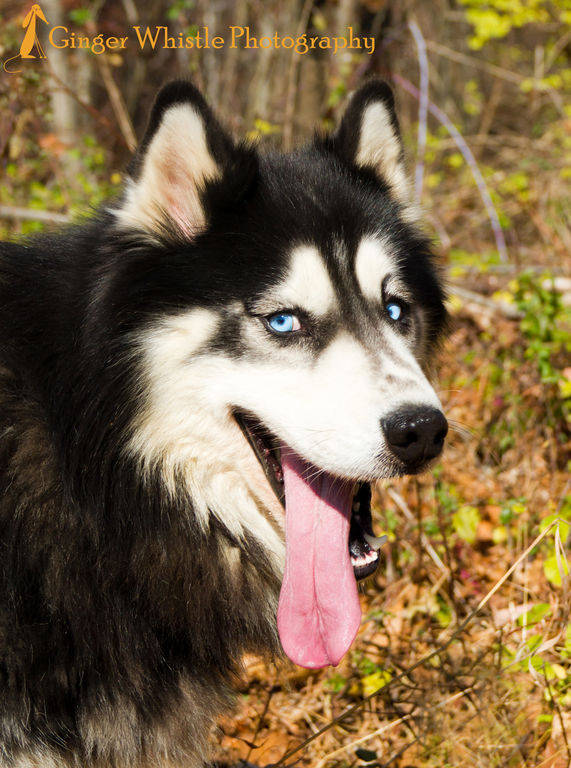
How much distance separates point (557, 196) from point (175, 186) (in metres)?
4.53

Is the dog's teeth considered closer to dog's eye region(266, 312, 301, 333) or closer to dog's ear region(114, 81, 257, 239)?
dog's eye region(266, 312, 301, 333)

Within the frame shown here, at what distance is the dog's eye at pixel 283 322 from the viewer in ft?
7.57

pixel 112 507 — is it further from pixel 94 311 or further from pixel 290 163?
pixel 290 163

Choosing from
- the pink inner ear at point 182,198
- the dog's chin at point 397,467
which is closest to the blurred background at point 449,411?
the dog's chin at point 397,467

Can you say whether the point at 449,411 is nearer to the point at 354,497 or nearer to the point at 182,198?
the point at 354,497

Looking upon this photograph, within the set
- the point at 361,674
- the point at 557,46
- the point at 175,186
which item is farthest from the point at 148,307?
the point at 557,46

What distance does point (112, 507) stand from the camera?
228cm

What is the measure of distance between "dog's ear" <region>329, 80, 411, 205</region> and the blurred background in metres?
0.48

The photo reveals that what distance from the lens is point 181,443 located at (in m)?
2.31

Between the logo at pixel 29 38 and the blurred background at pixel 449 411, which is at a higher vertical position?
the logo at pixel 29 38

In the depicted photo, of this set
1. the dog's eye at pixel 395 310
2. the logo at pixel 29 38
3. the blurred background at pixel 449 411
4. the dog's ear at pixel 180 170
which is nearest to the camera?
the dog's ear at pixel 180 170

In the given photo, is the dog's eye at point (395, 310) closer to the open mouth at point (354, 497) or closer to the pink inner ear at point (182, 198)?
the open mouth at point (354, 497)

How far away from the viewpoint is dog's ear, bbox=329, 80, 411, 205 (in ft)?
9.10

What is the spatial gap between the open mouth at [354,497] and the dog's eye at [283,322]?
0.28 meters
